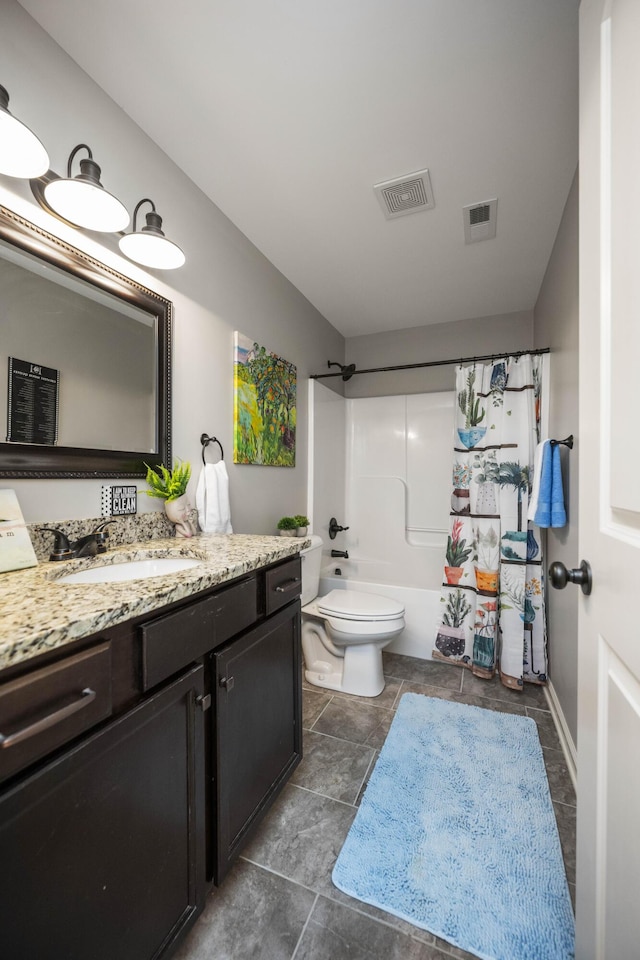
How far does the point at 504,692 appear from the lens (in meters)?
2.08

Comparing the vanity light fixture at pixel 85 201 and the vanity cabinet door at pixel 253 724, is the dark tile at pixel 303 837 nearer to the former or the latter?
the vanity cabinet door at pixel 253 724

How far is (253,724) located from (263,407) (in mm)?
1444

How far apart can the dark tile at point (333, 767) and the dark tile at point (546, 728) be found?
776 mm

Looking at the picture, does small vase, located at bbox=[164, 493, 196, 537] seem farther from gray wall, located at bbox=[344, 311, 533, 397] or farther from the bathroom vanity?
gray wall, located at bbox=[344, 311, 533, 397]

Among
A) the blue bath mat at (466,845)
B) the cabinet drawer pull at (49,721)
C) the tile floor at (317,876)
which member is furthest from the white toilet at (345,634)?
the cabinet drawer pull at (49,721)

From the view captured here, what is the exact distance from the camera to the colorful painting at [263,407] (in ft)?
6.04

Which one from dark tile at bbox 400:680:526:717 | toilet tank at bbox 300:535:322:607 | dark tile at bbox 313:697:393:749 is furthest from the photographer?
toilet tank at bbox 300:535:322:607

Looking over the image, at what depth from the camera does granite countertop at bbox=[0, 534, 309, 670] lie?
0.55 meters

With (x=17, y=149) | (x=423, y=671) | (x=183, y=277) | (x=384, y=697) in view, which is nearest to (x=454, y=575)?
(x=423, y=671)

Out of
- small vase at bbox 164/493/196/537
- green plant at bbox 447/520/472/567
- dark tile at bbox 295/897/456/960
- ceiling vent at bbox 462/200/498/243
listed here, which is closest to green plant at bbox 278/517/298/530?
small vase at bbox 164/493/196/537

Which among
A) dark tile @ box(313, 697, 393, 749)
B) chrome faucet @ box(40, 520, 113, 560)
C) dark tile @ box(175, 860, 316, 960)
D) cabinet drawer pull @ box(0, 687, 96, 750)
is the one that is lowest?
dark tile @ box(313, 697, 393, 749)

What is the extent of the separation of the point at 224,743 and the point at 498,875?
897 millimetres

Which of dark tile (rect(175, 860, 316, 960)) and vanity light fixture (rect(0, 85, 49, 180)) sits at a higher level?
vanity light fixture (rect(0, 85, 49, 180))

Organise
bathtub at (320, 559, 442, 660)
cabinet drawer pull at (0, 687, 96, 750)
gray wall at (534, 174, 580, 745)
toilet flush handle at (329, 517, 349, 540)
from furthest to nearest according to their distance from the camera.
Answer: toilet flush handle at (329, 517, 349, 540) < bathtub at (320, 559, 442, 660) < gray wall at (534, 174, 580, 745) < cabinet drawer pull at (0, 687, 96, 750)
